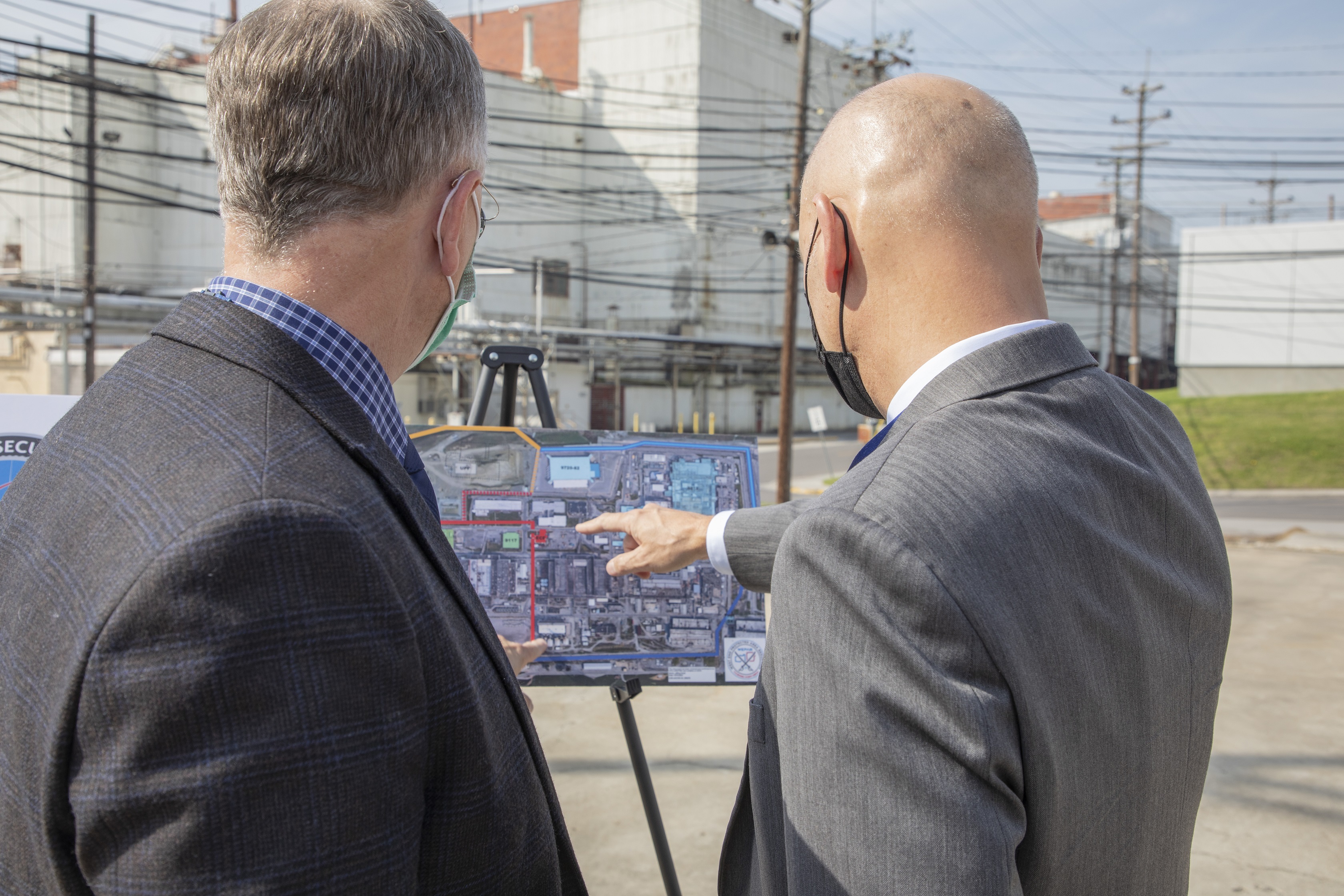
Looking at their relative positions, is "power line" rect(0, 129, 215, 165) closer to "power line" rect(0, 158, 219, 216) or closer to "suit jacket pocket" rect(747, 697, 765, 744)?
"power line" rect(0, 158, 219, 216)

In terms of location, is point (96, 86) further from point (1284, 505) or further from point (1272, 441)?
point (1272, 441)

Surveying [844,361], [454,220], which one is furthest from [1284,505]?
[454,220]

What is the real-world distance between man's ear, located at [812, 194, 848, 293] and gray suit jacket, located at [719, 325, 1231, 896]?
8.2 inches

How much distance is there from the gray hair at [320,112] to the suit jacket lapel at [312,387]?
0.11 metres

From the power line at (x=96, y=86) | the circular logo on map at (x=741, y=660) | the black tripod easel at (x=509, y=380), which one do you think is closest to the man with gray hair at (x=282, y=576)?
the circular logo on map at (x=741, y=660)

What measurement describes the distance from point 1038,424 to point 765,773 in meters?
0.56

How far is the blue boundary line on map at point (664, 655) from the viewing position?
8.10ft

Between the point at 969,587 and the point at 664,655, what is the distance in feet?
5.73

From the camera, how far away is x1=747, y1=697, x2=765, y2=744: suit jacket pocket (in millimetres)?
1100

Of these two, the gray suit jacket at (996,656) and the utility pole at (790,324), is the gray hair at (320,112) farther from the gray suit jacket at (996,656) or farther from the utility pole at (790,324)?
the utility pole at (790,324)

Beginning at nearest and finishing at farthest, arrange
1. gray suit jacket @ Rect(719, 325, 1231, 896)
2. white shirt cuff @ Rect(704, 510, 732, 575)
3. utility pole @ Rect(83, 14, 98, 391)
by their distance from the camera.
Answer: gray suit jacket @ Rect(719, 325, 1231, 896), white shirt cuff @ Rect(704, 510, 732, 575), utility pole @ Rect(83, 14, 98, 391)

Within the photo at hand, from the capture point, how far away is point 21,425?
2.21m

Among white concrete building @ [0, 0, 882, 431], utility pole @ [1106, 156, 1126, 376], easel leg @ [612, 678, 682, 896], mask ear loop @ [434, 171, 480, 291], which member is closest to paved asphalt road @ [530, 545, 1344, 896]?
easel leg @ [612, 678, 682, 896]

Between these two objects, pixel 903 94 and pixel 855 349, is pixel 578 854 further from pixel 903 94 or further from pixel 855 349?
pixel 903 94
